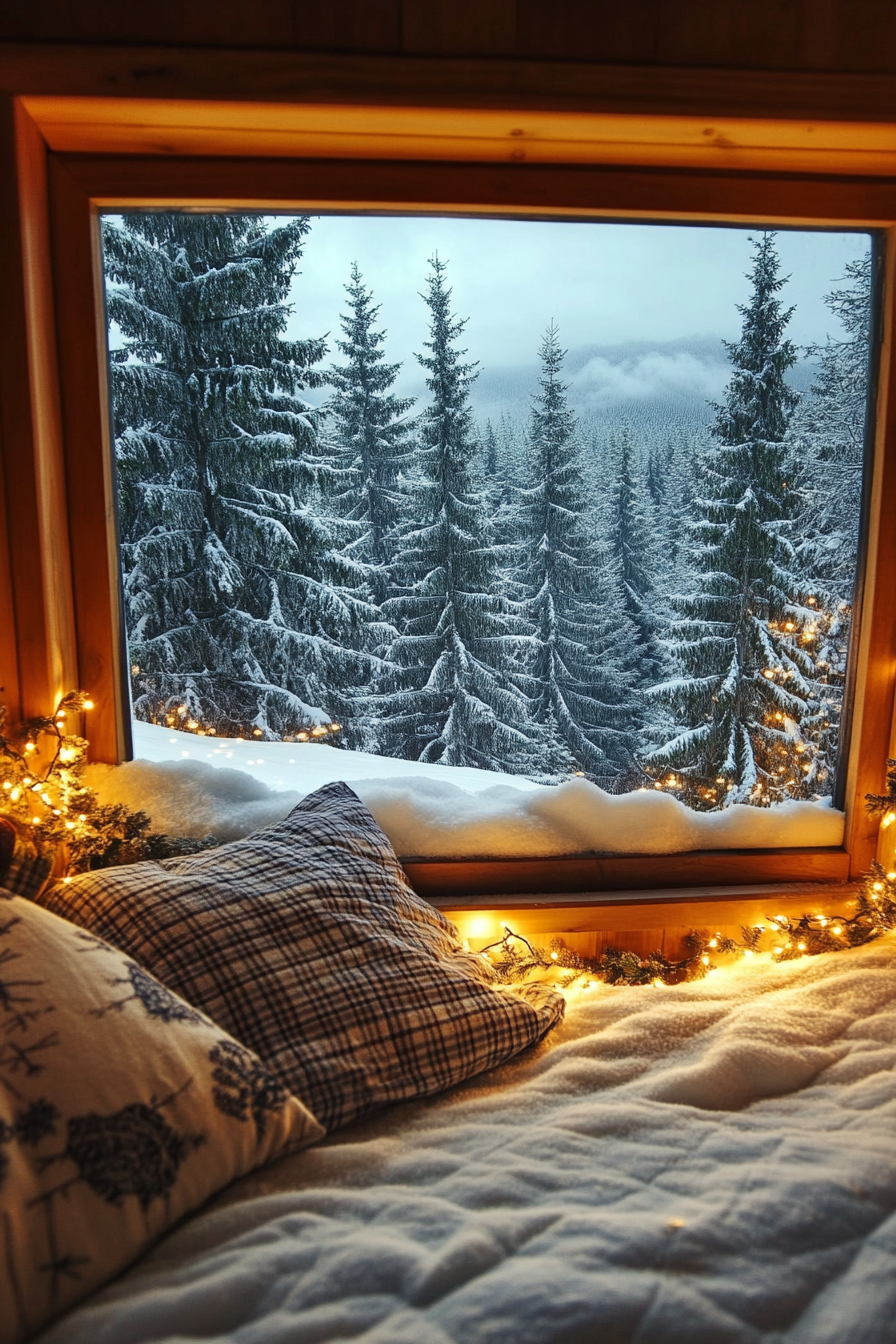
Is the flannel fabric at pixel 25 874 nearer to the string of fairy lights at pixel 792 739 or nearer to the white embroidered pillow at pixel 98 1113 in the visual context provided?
the white embroidered pillow at pixel 98 1113

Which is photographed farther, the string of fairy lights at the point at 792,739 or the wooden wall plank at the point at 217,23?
the string of fairy lights at the point at 792,739

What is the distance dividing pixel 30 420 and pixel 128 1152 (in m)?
1.08

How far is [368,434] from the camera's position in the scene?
1562mm

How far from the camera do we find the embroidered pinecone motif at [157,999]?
879mm

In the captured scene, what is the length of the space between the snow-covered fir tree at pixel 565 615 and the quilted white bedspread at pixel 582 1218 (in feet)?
2.16

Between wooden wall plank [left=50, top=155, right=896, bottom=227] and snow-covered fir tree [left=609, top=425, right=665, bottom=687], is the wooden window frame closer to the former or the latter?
wooden wall plank [left=50, top=155, right=896, bottom=227]

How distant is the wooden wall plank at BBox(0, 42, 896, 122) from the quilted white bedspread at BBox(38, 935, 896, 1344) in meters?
1.39

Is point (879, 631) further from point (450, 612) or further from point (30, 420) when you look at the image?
point (30, 420)

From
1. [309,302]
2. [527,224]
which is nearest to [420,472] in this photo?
[309,302]

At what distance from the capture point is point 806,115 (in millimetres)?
1332

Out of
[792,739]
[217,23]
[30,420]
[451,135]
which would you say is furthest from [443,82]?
[792,739]

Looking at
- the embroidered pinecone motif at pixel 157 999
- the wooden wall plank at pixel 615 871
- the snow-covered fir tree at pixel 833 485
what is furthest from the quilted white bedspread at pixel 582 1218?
the snow-covered fir tree at pixel 833 485

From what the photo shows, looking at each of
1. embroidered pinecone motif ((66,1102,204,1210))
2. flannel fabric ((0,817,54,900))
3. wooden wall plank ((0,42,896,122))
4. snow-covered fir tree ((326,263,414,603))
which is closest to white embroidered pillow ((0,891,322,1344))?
embroidered pinecone motif ((66,1102,204,1210))

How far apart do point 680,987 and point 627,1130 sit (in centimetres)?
40
